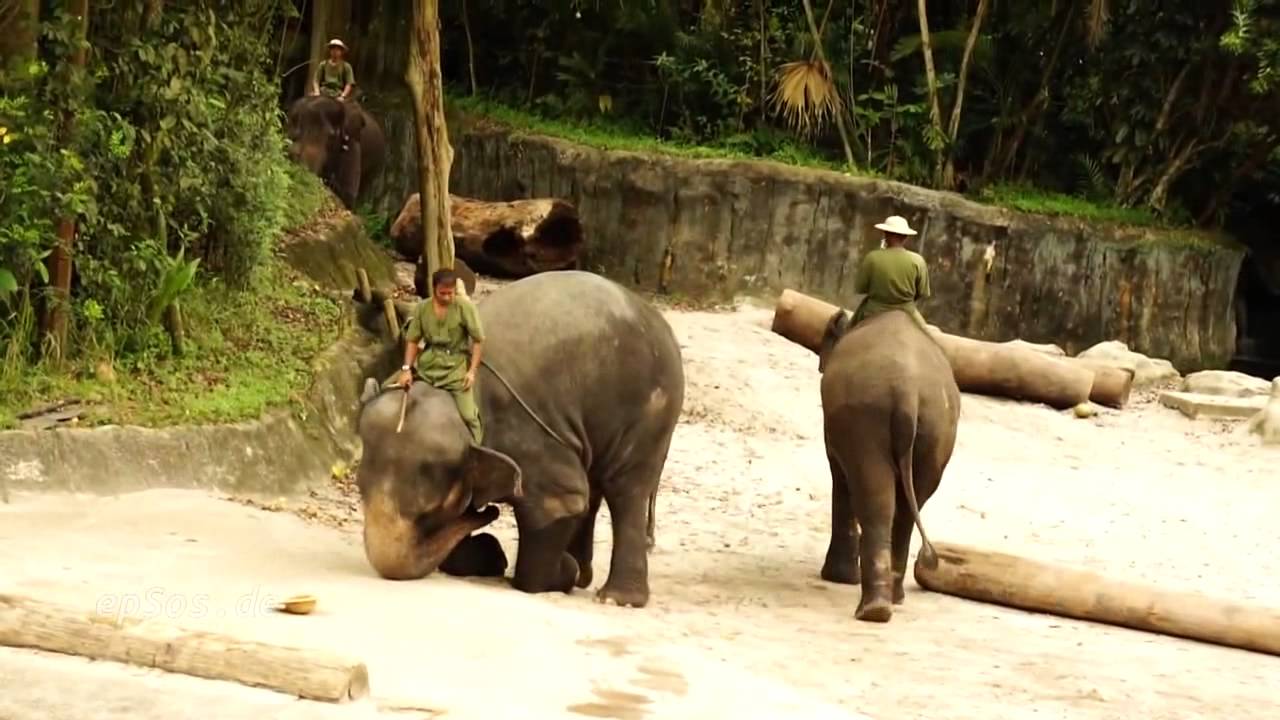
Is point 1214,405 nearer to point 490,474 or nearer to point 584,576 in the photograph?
point 584,576

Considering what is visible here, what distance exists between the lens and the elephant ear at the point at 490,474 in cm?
856

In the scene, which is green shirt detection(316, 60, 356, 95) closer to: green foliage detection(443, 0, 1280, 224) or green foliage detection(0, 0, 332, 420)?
green foliage detection(443, 0, 1280, 224)

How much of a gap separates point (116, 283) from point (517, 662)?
189 inches

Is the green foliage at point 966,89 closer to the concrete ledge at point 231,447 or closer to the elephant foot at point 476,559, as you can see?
the concrete ledge at point 231,447

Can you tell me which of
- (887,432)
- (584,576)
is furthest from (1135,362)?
(584,576)

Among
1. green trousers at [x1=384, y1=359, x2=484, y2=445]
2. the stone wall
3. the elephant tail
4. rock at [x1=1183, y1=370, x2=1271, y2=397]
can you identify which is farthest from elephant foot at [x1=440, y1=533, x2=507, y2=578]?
the stone wall

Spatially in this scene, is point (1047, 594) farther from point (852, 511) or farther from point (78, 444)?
point (78, 444)

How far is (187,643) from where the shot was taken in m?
6.24

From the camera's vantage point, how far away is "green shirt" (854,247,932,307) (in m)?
10.2

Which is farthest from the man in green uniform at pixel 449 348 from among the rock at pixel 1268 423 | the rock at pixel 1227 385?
the rock at pixel 1227 385

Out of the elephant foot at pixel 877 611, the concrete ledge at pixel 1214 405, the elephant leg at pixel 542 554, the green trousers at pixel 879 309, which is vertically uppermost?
the green trousers at pixel 879 309

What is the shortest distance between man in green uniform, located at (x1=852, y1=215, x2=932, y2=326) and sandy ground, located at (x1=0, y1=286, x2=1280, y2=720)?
168 cm

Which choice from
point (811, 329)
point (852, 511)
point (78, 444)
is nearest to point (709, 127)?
point (811, 329)

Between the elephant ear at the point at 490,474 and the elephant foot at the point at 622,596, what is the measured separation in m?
0.86
